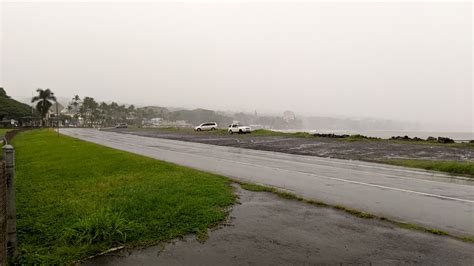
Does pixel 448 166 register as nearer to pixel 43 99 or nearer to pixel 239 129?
pixel 239 129

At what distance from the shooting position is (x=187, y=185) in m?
9.41

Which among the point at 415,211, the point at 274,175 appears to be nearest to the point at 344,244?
the point at 415,211

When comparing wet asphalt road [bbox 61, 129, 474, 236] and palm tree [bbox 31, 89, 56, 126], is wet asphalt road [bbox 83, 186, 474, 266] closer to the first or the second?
wet asphalt road [bbox 61, 129, 474, 236]

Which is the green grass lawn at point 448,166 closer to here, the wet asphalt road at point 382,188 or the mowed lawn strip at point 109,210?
the wet asphalt road at point 382,188

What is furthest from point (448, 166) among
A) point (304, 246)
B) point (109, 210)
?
point (109, 210)

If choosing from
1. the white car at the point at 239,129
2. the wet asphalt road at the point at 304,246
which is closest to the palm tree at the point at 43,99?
the white car at the point at 239,129

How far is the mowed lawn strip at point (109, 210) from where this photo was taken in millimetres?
5191

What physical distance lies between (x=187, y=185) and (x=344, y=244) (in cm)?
512

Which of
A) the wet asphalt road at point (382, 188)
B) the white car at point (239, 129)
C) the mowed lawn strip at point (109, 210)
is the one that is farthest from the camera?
the white car at point (239, 129)

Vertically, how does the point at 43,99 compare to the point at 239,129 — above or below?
above

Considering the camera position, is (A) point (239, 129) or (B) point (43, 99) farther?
(B) point (43, 99)

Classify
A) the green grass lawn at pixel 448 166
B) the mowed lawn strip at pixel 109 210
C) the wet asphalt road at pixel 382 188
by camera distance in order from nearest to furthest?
the mowed lawn strip at pixel 109 210, the wet asphalt road at pixel 382 188, the green grass lawn at pixel 448 166

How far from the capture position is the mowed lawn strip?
5.19 meters

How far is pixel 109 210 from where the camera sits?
6.59 meters
